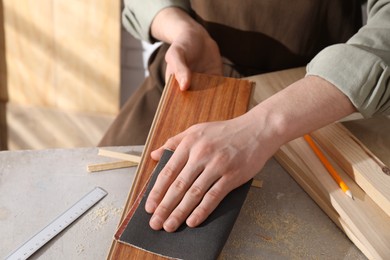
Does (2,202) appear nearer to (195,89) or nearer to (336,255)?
(195,89)

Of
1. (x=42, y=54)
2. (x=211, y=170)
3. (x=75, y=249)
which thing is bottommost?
(x=42, y=54)

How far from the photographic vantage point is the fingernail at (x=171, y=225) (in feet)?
2.95

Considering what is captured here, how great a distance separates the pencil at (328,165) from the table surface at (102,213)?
72 millimetres

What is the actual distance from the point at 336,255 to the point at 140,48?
1.63 meters

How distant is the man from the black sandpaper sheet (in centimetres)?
1

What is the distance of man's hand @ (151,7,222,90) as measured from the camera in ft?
4.09

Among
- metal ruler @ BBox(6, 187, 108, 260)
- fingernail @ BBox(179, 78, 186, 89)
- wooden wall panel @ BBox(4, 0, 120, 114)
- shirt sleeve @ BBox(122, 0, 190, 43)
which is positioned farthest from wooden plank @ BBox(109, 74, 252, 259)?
wooden wall panel @ BBox(4, 0, 120, 114)

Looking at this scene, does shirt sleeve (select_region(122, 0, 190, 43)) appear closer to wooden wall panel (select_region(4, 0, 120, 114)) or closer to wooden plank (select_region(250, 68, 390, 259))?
wooden plank (select_region(250, 68, 390, 259))

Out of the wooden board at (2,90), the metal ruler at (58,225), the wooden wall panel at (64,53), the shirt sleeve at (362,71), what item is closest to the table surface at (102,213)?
the metal ruler at (58,225)

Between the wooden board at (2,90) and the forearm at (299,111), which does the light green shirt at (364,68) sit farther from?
the wooden board at (2,90)

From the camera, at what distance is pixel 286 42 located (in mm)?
1424

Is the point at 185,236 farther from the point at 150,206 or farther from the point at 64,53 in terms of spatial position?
the point at 64,53

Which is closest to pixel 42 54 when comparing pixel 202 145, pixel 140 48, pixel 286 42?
pixel 140 48

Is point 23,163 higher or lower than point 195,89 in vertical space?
lower
